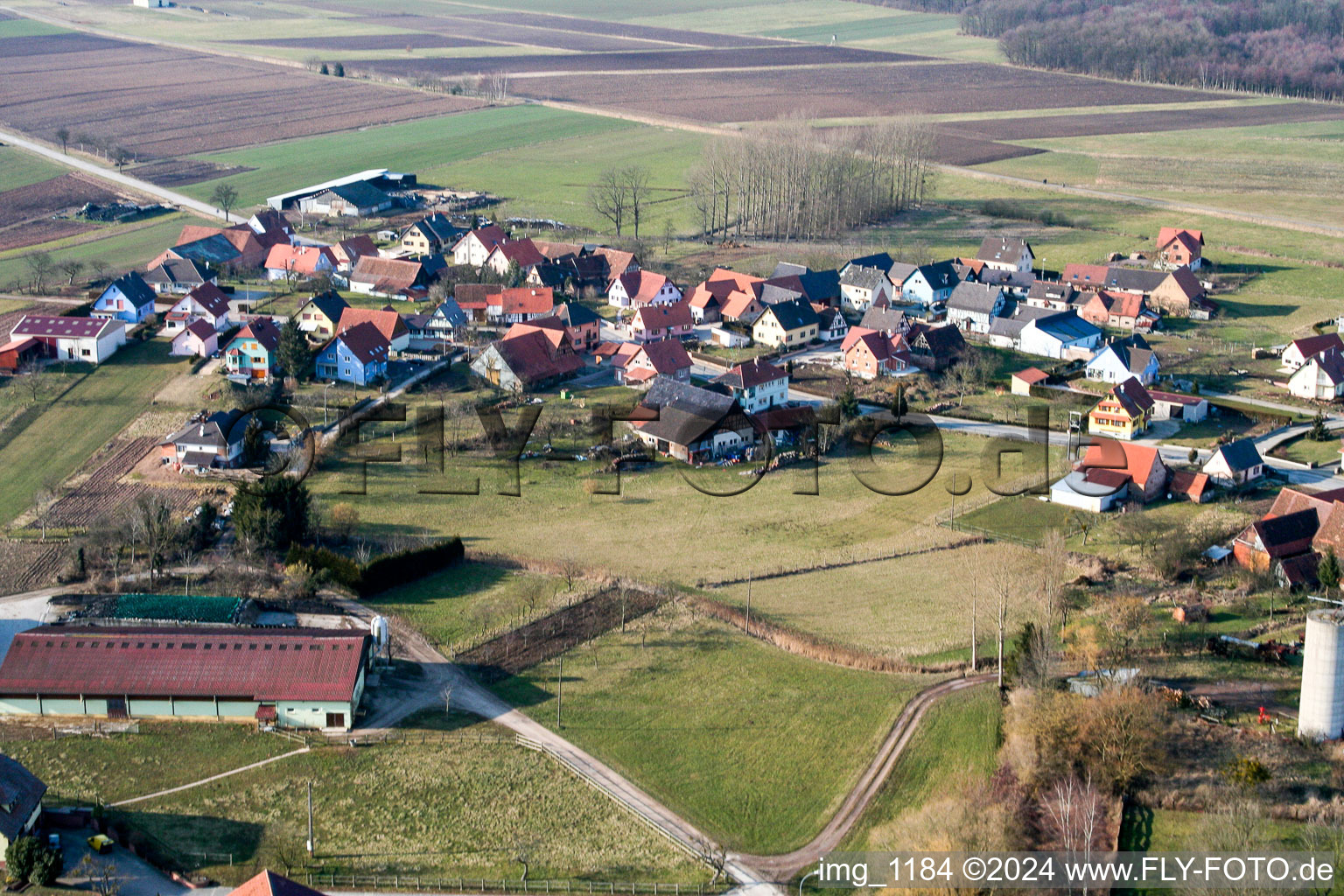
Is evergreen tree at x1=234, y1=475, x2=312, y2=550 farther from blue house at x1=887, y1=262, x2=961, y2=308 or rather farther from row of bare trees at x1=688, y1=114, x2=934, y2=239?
row of bare trees at x1=688, y1=114, x2=934, y2=239

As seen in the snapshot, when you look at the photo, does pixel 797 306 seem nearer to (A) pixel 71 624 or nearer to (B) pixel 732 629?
(B) pixel 732 629

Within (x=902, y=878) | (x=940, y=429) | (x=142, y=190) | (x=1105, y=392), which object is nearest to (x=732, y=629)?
(x=902, y=878)

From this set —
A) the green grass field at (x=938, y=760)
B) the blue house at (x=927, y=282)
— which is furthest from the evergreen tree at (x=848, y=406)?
the green grass field at (x=938, y=760)

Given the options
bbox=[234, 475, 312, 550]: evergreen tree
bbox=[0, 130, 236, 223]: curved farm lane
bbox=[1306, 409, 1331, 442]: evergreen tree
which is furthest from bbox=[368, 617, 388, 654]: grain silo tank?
bbox=[0, 130, 236, 223]: curved farm lane

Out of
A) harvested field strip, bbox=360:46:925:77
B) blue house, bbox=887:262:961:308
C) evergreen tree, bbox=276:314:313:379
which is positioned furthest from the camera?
harvested field strip, bbox=360:46:925:77

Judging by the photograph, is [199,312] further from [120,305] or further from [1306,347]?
[1306,347]
